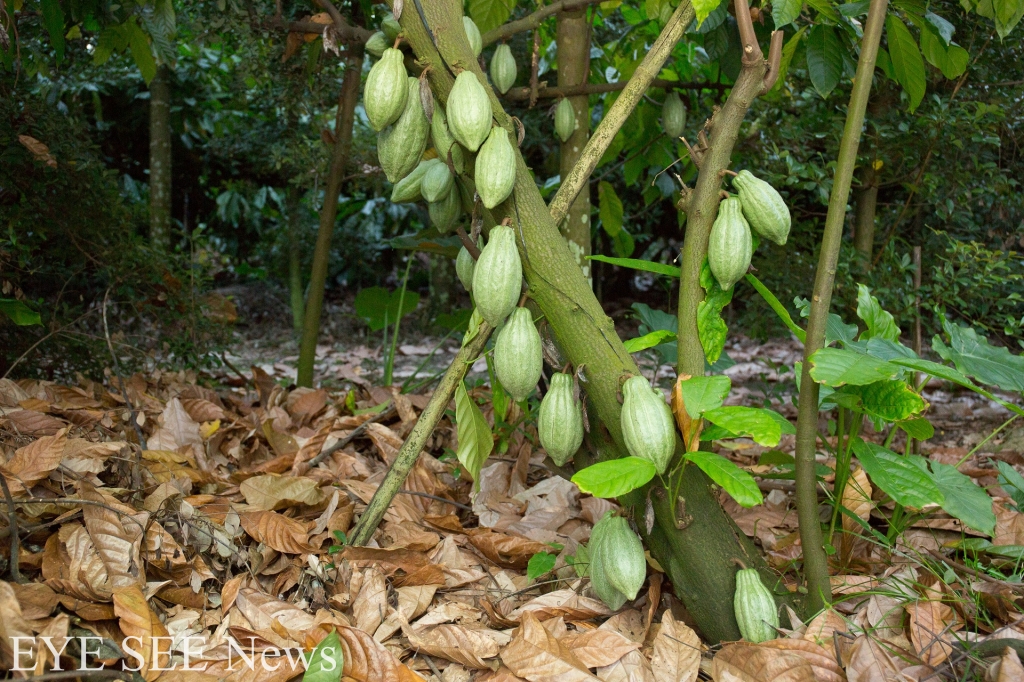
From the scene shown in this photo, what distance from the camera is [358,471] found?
185 centimetres

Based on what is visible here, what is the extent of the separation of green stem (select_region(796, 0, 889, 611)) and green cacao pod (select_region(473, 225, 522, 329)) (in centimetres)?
44

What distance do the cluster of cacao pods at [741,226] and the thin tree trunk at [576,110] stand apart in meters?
0.80

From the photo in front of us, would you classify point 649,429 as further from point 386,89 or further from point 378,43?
point 378,43

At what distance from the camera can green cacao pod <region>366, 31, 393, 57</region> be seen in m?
1.35

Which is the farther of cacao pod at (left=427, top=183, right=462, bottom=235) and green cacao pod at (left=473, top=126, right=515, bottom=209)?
cacao pod at (left=427, top=183, right=462, bottom=235)

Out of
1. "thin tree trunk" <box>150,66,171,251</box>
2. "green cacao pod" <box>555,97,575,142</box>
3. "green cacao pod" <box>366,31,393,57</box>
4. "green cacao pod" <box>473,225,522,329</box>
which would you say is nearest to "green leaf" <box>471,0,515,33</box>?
"green cacao pod" <box>555,97,575,142</box>

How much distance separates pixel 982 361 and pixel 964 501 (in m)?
0.22

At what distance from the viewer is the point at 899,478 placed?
1.09 metres

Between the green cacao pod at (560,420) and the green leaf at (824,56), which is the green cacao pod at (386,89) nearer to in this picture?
the green cacao pod at (560,420)

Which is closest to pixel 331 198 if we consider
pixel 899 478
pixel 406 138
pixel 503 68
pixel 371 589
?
pixel 503 68

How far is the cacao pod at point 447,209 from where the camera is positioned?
4.55 ft

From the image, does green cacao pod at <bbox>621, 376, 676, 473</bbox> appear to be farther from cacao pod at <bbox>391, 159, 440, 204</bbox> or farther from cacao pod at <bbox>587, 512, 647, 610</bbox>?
cacao pod at <bbox>391, 159, 440, 204</bbox>

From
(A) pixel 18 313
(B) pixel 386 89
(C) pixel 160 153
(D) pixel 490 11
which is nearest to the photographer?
(B) pixel 386 89

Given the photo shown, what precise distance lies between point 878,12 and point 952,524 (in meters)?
1.03
